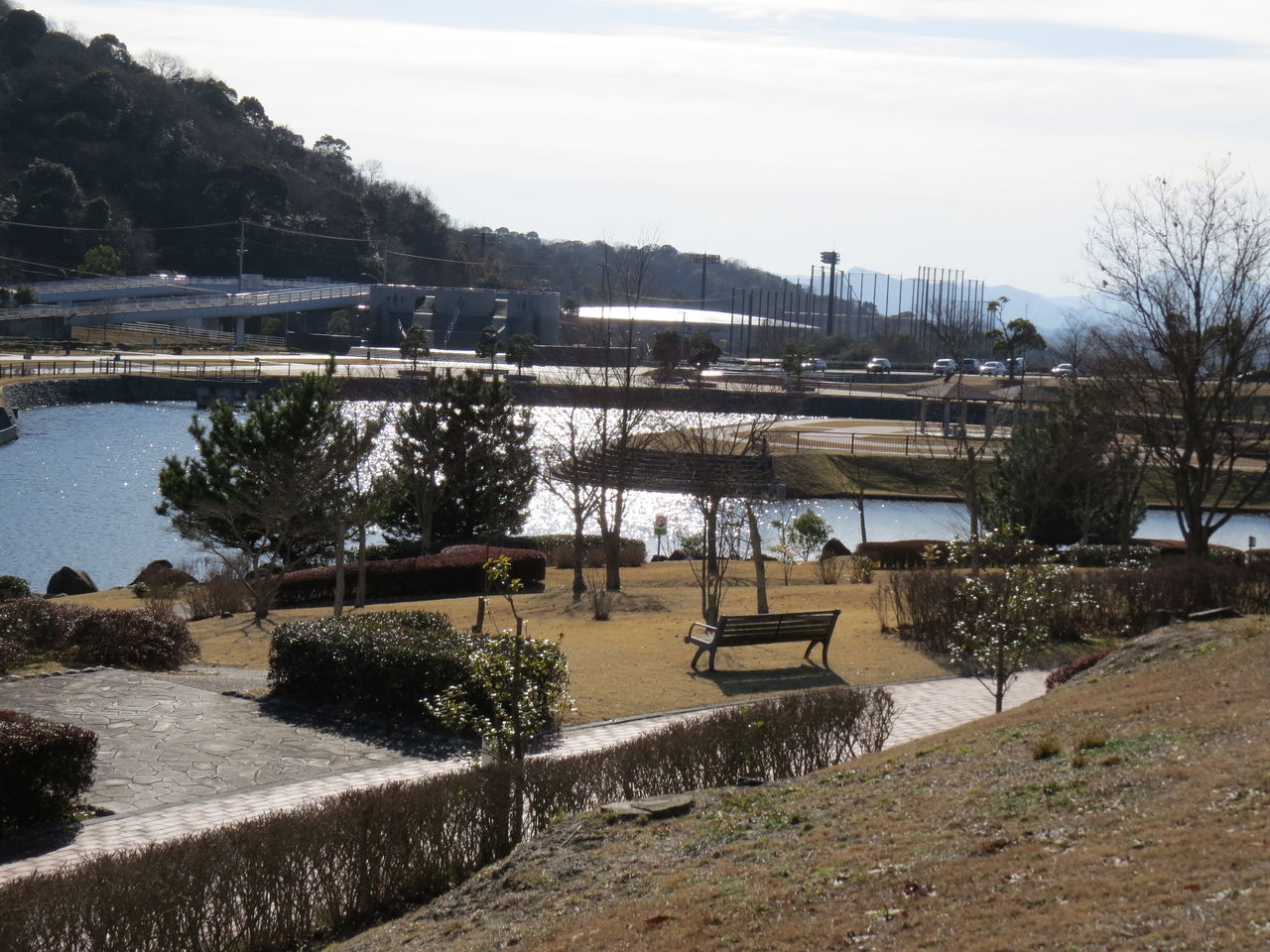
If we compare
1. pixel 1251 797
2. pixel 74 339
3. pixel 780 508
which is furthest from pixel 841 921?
pixel 74 339

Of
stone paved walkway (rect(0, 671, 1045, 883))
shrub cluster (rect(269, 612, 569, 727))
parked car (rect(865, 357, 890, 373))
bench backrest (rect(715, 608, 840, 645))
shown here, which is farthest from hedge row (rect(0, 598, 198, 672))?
parked car (rect(865, 357, 890, 373))

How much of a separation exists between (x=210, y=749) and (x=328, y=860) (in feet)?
15.2

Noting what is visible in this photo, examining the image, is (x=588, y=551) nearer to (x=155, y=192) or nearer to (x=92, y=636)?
(x=92, y=636)

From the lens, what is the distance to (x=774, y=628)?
47.0 feet

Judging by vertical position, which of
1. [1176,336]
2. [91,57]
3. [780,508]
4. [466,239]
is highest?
[91,57]

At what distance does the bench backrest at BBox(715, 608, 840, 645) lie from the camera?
554 inches

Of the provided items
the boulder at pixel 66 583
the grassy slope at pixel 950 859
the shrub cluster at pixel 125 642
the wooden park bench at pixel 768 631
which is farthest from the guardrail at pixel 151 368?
the grassy slope at pixel 950 859

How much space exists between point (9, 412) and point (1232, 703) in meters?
58.1

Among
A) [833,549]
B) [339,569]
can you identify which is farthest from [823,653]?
[833,549]

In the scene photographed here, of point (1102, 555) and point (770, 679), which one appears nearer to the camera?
point (770, 679)

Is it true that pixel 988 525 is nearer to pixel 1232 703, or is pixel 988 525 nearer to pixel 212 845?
pixel 1232 703

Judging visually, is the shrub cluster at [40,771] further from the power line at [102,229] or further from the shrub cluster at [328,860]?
the power line at [102,229]

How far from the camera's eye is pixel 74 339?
80875 millimetres

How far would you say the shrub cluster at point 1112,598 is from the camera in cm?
1551
